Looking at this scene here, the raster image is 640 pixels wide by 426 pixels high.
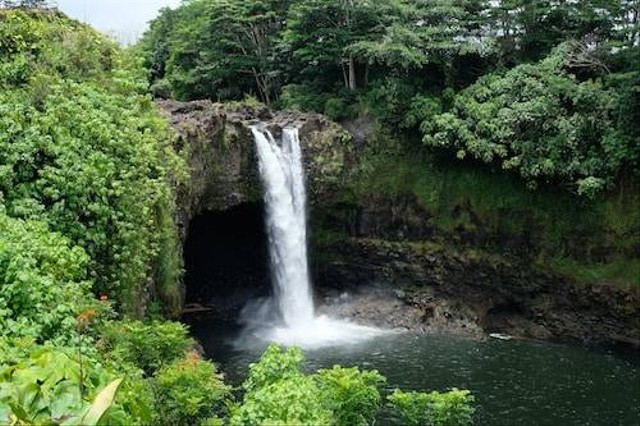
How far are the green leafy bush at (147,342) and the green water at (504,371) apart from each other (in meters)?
7.03

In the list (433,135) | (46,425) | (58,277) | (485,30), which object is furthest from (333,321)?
(46,425)

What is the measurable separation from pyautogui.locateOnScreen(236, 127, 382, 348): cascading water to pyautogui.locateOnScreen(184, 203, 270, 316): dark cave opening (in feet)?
1.99

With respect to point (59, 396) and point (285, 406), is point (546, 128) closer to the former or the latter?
point (285, 406)

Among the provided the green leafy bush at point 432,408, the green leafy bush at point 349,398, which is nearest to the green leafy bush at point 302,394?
the green leafy bush at point 349,398

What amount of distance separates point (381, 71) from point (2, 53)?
46.3ft

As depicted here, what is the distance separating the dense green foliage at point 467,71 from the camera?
19.4 m

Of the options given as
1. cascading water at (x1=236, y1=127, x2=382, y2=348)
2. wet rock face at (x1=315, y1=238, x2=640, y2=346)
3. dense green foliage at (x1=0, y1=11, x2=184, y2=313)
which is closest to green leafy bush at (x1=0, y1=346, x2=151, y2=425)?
dense green foliage at (x1=0, y1=11, x2=184, y2=313)

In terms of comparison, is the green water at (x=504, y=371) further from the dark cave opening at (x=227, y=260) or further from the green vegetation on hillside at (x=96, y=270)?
the green vegetation on hillside at (x=96, y=270)

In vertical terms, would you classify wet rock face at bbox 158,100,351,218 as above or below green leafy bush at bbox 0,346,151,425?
above

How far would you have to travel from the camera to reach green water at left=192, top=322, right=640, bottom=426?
14.9 metres

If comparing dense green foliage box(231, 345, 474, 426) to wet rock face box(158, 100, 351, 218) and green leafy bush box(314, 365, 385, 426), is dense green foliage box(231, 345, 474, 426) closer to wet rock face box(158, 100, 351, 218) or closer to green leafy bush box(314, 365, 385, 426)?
green leafy bush box(314, 365, 385, 426)

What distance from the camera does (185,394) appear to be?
655 cm

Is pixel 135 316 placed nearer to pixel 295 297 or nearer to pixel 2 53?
pixel 2 53

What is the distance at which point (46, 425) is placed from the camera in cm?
444
